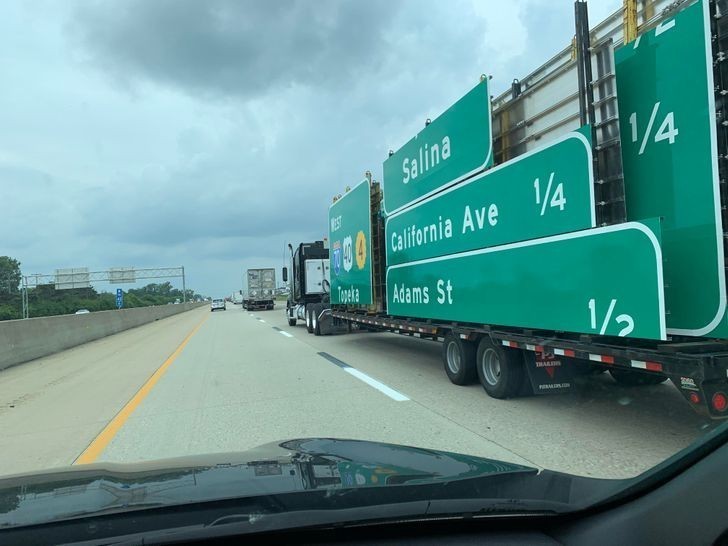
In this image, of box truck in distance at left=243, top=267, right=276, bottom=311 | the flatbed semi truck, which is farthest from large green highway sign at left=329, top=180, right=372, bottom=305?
box truck in distance at left=243, top=267, right=276, bottom=311

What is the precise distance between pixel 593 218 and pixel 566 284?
79 cm

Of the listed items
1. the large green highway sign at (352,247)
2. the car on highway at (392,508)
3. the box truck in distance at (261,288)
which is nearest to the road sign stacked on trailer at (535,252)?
the car on highway at (392,508)

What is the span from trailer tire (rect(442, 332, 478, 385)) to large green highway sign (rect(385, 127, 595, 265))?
143 centimetres

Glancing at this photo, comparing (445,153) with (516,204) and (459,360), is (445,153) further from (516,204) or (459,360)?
(459,360)

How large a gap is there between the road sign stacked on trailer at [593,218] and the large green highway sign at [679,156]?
0.01 metres

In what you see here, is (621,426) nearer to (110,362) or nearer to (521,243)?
(521,243)

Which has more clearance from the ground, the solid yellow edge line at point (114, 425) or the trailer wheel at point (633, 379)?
the trailer wheel at point (633, 379)

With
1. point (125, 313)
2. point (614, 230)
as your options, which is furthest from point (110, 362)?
point (125, 313)

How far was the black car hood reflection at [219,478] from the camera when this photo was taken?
2.37 m

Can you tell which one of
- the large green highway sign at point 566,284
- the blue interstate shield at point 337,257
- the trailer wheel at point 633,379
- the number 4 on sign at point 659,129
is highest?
the number 4 on sign at point 659,129

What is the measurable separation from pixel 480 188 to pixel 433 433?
3459 millimetres

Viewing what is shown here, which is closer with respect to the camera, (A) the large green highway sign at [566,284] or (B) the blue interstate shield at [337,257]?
(A) the large green highway sign at [566,284]

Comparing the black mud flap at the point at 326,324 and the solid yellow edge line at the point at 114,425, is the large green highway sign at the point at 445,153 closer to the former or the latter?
the solid yellow edge line at the point at 114,425

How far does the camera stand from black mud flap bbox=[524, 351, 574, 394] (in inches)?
292
